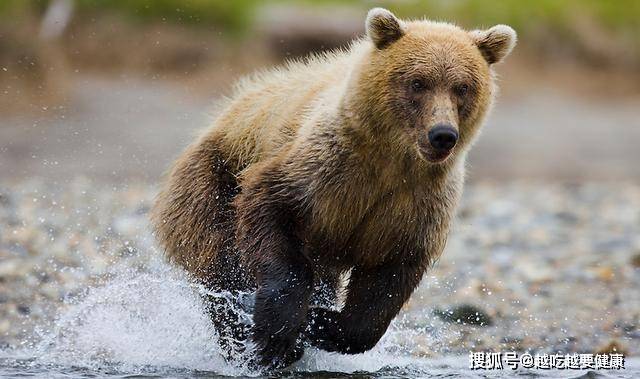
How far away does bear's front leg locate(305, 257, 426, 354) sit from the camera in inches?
275

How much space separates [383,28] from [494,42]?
2.04 feet

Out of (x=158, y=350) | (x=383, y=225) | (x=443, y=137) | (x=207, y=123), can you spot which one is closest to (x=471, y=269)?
(x=207, y=123)

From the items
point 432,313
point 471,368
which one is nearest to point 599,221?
point 432,313

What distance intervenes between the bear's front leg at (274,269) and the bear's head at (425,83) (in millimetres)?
759

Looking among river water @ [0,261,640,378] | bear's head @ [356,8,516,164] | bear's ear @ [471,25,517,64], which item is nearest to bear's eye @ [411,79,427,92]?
bear's head @ [356,8,516,164]

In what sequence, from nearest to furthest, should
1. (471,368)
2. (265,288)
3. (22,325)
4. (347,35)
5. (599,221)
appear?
(265,288)
(471,368)
(22,325)
(599,221)
(347,35)

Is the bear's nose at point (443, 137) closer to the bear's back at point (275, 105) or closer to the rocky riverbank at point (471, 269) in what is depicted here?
the bear's back at point (275, 105)

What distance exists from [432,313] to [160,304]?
219 centimetres

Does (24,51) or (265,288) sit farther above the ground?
(24,51)

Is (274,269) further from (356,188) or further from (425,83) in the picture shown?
(425,83)

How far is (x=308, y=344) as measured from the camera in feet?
23.5

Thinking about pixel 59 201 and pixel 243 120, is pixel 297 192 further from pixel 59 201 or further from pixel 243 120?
pixel 59 201
